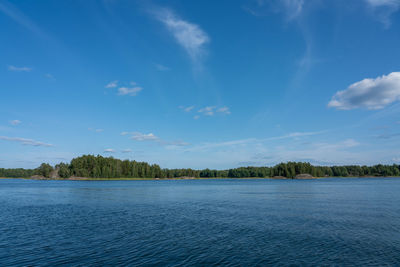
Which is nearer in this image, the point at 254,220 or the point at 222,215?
the point at 254,220

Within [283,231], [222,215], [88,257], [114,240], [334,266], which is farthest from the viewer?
[222,215]

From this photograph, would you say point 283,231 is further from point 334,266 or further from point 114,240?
point 114,240

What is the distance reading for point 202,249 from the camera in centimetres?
2242

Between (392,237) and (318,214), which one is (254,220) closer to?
(318,214)

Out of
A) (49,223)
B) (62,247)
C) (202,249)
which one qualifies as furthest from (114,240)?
(49,223)

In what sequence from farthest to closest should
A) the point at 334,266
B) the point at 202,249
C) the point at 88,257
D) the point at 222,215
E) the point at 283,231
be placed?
1. the point at 222,215
2. the point at 283,231
3. the point at 202,249
4. the point at 88,257
5. the point at 334,266

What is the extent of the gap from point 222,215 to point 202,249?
18217 millimetres

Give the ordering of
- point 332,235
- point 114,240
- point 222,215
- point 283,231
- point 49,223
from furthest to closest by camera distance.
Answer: point 222,215
point 49,223
point 283,231
point 332,235
point 114,240

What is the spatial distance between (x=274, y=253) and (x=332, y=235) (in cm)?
986

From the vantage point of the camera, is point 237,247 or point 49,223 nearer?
point 237,247

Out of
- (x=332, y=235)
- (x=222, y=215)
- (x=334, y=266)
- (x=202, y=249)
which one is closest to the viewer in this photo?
(x=334, y=266)

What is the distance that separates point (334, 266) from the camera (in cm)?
1847

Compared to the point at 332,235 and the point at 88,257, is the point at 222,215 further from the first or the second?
the point at 88,257

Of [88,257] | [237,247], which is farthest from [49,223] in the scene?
[237,247]
